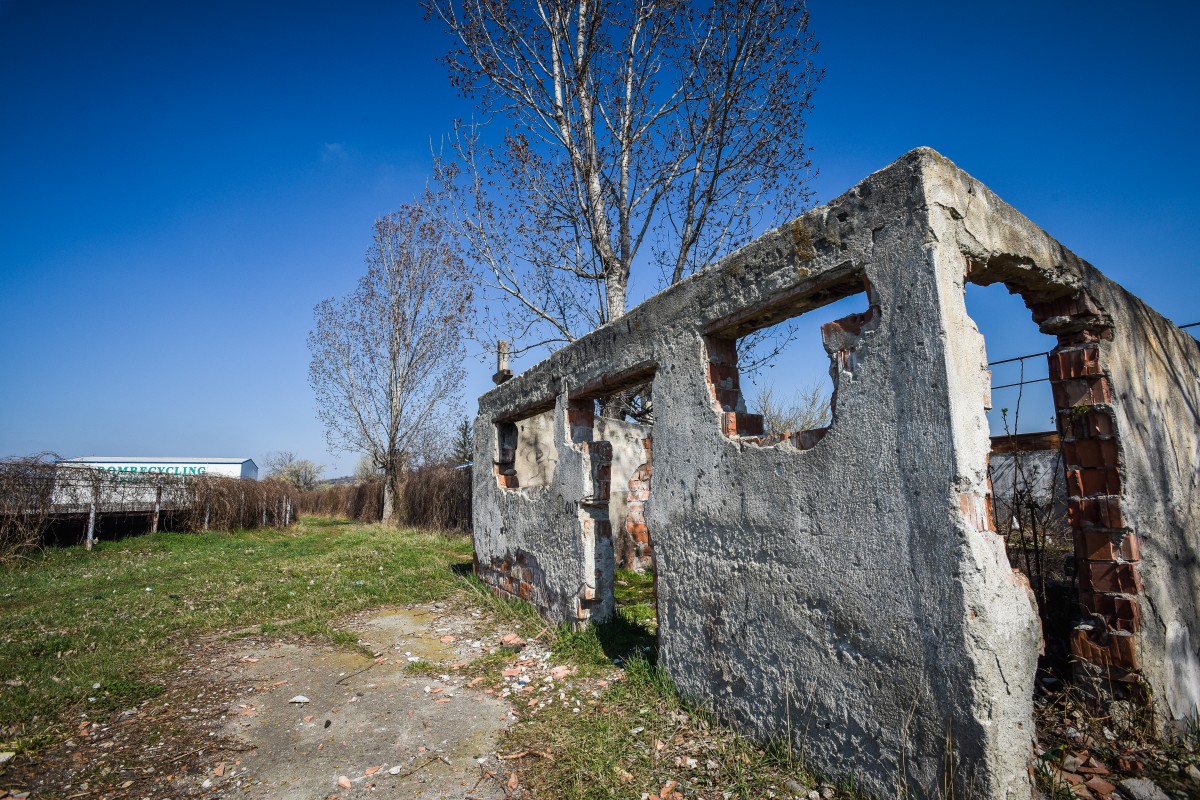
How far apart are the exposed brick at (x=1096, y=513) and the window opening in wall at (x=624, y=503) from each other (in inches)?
93.4

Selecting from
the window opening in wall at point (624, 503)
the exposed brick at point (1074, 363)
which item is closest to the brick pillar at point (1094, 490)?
the exposed brick at point (1074, 363)

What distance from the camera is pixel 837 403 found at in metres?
2.65

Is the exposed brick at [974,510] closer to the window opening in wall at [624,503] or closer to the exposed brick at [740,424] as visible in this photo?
the exposed brick at [740,424]

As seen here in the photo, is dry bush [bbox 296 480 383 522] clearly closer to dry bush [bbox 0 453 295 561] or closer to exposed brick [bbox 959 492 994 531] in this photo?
dry bush [bbox 0 453 295 561]

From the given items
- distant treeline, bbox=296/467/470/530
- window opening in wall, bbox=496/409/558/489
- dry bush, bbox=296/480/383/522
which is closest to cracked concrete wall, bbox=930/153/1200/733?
window opening in wall, bbox=496/409/558/489

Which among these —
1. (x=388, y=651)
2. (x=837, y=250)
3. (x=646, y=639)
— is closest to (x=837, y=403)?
(x=837, y=250)

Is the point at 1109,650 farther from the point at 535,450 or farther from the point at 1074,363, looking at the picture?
the point at 535,450

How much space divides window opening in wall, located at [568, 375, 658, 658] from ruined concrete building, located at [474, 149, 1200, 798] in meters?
0.66

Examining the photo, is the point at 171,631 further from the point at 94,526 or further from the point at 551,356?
the point at 94,526

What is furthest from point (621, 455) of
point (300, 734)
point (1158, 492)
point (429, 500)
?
point (429, 500)

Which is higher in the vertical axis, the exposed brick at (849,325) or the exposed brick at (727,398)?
the exposed brick at (849,325)

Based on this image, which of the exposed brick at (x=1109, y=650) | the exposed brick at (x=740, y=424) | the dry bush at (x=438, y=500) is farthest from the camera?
the dry bush at (x=438, y=500)

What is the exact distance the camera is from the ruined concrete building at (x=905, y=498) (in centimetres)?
223

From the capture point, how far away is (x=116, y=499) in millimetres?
11945
